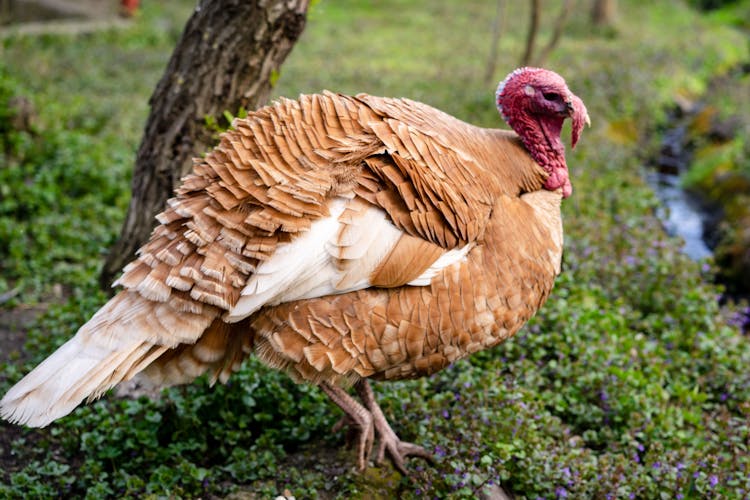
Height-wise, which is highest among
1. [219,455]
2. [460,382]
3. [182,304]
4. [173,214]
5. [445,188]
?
[445,188]

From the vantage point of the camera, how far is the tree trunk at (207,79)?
3.92 m

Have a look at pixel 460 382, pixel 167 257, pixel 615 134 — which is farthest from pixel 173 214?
pixel 615 134

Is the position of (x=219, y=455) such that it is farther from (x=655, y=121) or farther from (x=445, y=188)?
(x=655, y=121)

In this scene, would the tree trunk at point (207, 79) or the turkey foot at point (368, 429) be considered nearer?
the turkey foot at point (368, 429)

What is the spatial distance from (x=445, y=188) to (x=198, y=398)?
5.57ft

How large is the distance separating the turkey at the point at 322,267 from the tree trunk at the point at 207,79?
0.96 m

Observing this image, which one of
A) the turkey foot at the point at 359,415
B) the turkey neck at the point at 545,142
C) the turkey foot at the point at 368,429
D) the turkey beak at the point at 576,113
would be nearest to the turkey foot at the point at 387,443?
the turkey foot at the point at 368,429

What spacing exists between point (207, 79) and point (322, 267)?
171cm

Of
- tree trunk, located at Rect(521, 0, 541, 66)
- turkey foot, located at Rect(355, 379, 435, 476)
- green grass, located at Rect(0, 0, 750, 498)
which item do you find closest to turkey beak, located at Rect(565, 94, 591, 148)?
green grass, located at Rect(0, 0, 750, 498)

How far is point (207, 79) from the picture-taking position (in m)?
4.00

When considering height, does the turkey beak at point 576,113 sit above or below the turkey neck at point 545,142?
above

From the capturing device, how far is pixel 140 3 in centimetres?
1592

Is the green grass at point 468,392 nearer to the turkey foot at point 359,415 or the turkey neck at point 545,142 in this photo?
the turkey foot at point 359,415

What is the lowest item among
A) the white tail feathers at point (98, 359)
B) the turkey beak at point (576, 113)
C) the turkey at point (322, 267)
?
the white tail feathers at point (98, 359)
